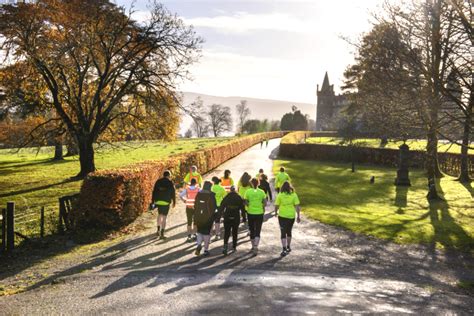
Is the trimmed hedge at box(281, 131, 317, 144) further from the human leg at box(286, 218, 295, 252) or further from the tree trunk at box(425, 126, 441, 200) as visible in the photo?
the human leg at box(286, 218, 295, 252)

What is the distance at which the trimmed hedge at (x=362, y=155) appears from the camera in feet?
112

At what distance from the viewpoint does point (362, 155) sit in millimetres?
41219

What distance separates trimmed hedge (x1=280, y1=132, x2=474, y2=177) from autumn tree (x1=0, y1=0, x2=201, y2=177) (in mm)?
19097

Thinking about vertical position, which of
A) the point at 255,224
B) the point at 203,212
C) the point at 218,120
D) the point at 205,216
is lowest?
the point at 255,224

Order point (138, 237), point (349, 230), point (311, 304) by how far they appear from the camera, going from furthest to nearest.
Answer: point (349, 230) → point (138, 237) → point (311, 304)

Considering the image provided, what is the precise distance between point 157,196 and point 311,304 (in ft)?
20.1

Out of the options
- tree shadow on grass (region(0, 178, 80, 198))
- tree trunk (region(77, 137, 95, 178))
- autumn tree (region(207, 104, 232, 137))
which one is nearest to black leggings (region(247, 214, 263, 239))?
tree shadow on grass (region(0, 178, 80, 198))

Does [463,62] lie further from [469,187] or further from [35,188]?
[35,188]

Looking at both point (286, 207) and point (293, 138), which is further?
point (293, 138)

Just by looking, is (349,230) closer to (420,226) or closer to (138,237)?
(420,226)

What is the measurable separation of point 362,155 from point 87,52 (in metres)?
28.3

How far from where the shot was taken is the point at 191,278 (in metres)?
8.68

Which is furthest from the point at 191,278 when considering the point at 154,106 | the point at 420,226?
the point at 154,106

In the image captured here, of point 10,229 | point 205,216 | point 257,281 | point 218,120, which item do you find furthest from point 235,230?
point 218,120
